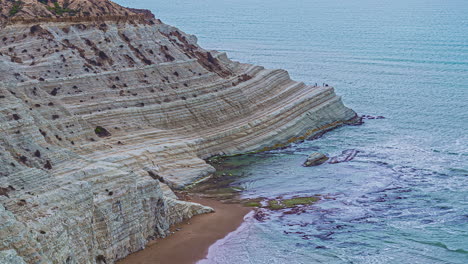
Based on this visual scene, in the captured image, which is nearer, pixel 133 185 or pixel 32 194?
pixel 32 194

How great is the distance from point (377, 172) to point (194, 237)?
76.8 feet

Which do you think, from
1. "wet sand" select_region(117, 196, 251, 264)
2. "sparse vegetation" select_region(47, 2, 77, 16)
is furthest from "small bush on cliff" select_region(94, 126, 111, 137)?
"sparse vegetation" select_region(47, 2, 77, 16)

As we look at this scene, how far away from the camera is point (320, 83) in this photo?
99188mm

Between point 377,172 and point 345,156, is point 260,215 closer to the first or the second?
point 377,172

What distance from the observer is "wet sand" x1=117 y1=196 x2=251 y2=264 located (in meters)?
41.1

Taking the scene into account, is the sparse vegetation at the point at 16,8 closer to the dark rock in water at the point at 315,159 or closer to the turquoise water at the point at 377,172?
the turquoise water at the point at 377,172

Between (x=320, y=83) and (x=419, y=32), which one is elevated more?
(x=419, y=32)

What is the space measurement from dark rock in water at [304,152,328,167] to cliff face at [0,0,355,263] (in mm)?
6350

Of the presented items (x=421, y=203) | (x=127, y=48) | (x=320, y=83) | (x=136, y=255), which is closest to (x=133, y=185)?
(x=136, y=255)

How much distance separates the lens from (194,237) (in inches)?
1774

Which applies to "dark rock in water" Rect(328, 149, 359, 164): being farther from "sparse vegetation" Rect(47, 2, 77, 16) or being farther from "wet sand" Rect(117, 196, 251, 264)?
"sparse vegetation" Rect(47, 2, 77, 16)

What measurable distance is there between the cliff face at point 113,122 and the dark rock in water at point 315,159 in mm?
6350

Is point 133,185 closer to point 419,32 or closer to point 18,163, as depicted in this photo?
point 18,163

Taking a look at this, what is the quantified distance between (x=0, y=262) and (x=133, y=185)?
13.6 metres
